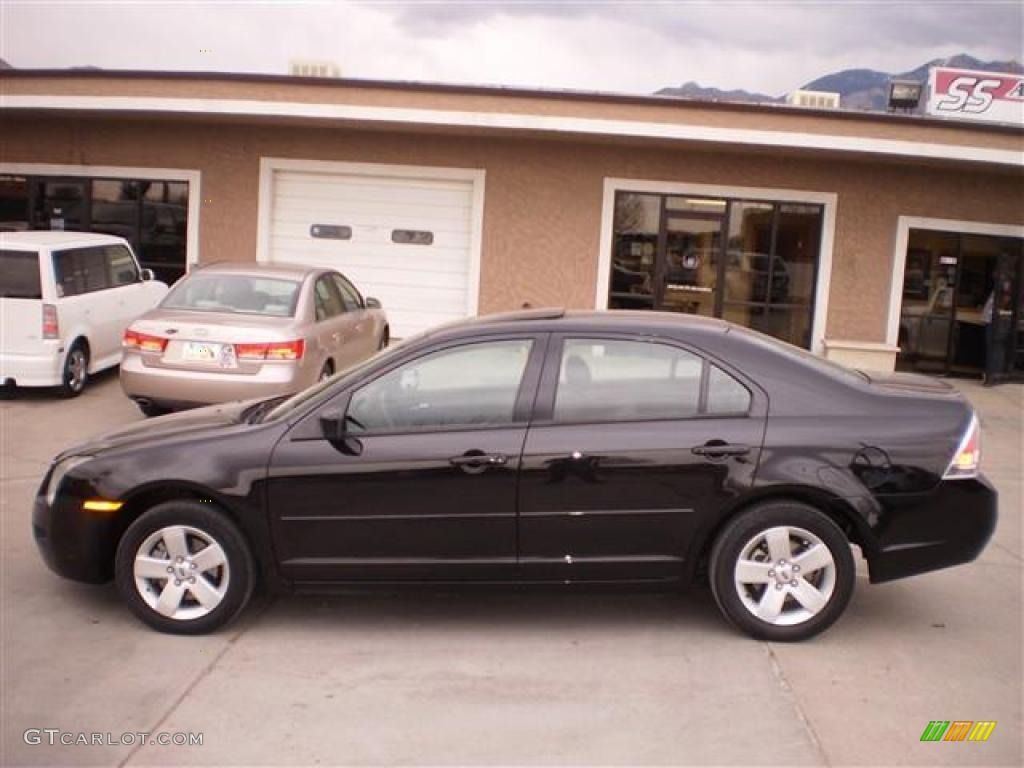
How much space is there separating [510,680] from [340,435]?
1.36 meters

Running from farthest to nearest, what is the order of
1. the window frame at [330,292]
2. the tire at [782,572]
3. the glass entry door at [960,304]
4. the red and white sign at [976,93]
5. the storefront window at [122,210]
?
the storefront window at [122,210] → the red and white sign at [976,93] → the glass entry door at [960,304] → the window frame at [330,292] → the tire at [782,572]

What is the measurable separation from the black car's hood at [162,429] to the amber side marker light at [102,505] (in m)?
0.28

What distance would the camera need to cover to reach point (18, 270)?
35.0 ft

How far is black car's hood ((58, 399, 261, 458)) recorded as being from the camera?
5266 millimetres

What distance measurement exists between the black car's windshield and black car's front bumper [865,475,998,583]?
608 centimetres

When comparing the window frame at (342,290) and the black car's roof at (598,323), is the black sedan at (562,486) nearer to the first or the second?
the black car's roof at (598,323)

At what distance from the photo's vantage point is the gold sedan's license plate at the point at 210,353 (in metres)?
9.05

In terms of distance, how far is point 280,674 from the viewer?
4.65 m

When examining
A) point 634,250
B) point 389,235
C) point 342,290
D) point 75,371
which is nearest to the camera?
point 75,371

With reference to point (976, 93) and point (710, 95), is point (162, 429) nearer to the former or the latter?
point (976, 93)

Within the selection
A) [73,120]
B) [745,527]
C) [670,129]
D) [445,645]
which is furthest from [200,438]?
[73,120]

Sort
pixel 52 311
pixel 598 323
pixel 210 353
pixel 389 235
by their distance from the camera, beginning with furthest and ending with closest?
1. pixel 389 235
2. pixel 52 311
3. pixel 210 353
4. pixel 598 323

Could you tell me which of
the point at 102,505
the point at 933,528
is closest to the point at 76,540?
the point at 102,505

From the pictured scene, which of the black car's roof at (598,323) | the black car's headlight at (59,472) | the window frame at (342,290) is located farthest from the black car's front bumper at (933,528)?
the window frame at (342,290)
